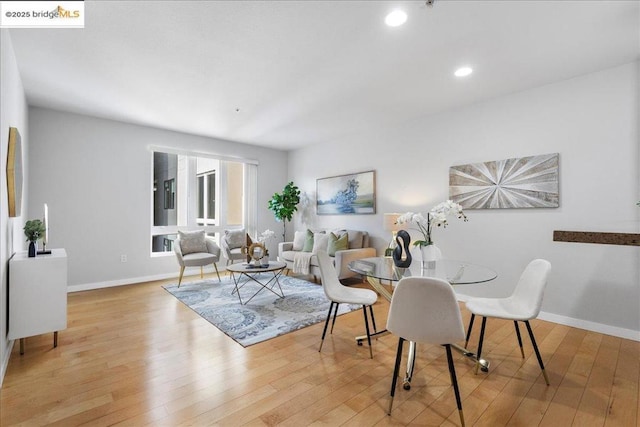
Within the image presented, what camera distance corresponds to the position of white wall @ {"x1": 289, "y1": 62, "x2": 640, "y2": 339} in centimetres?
272

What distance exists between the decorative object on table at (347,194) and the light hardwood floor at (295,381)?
2566mm

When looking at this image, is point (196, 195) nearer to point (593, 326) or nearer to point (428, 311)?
point (428, 311)

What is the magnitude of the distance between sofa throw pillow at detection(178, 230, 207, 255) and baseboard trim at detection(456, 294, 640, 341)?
470cm

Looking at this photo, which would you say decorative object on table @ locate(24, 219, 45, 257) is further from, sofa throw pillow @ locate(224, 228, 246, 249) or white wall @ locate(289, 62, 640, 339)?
white wall @ locate(289, 62, 640, 339)

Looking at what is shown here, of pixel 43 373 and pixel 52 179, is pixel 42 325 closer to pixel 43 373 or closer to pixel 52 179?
pixel 43 373

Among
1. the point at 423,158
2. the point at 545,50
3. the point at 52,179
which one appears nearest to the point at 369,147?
the point at 423,158

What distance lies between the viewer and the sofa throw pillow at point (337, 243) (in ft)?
15.3

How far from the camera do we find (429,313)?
1.59m

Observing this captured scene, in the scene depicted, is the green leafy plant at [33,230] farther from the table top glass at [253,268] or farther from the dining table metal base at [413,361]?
the dining table metal base at [413,361]

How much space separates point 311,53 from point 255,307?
2.78 m

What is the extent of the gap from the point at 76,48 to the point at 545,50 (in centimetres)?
406

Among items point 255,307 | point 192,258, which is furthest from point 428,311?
point 192,258

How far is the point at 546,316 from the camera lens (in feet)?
10.3

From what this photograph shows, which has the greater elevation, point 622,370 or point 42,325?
point 42,325
